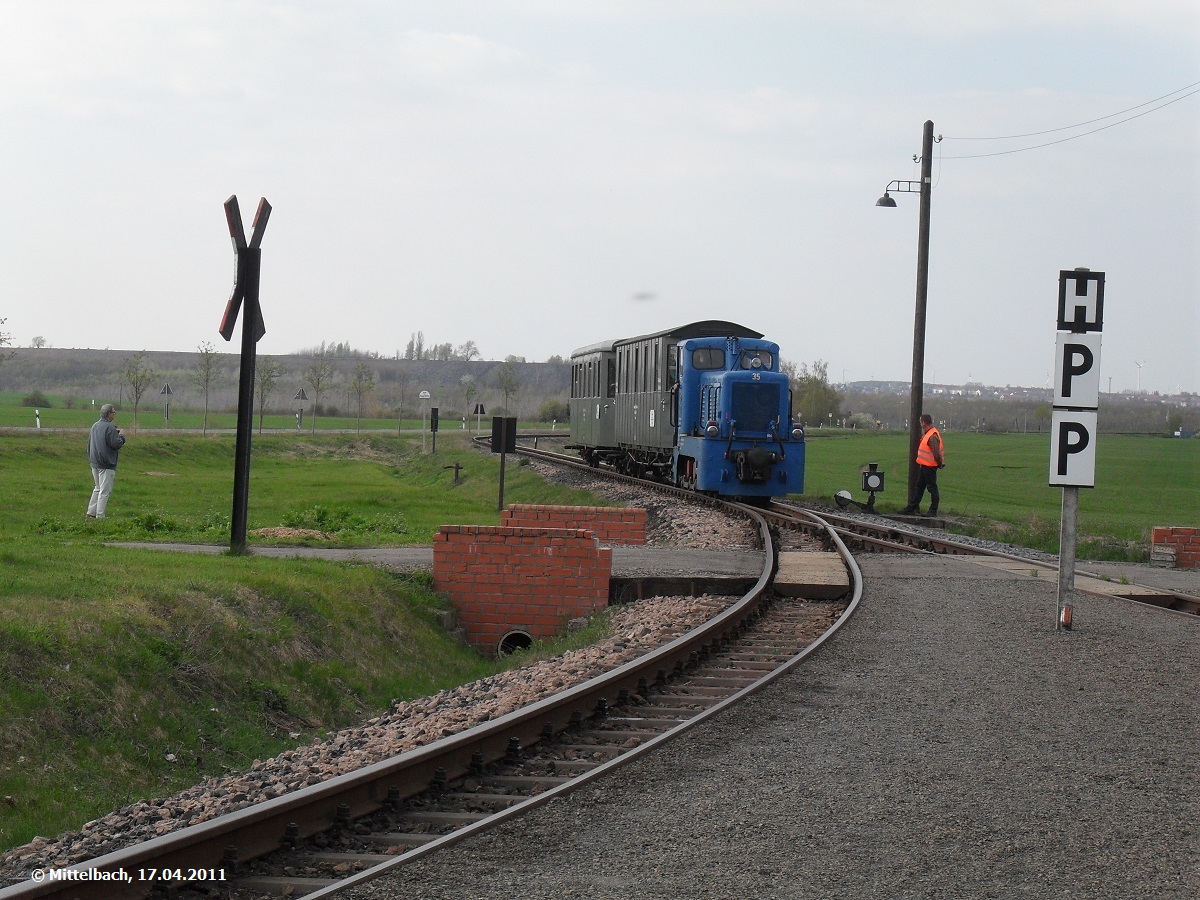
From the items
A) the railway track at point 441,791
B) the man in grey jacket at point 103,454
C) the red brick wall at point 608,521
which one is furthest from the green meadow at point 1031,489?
the man in grey jacket at point 103,454

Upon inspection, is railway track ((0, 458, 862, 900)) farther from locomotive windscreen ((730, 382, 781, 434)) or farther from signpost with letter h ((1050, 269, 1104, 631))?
locomotive windscreen ((730, 382, 781, 434))

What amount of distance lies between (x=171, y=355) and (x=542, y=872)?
159 meters

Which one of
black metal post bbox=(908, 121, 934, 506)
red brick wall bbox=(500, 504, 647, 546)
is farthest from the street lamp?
red brick wall bbox=(500, 504, 647, 546)

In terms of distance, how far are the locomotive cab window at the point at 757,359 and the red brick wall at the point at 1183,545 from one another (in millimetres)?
8637

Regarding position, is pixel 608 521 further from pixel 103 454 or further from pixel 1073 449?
pixel 1073 449

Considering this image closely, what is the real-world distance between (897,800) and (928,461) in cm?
1882

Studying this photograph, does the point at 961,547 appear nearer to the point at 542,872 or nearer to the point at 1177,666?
the point at 1177,666

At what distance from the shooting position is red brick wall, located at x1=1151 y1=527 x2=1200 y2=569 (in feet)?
57.5

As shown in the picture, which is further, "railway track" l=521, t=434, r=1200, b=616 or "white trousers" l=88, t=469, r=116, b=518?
"white trousers" l=88, t=469, r=116, b=518

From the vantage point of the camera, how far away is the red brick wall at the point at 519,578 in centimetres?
1223

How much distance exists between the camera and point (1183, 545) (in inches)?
691

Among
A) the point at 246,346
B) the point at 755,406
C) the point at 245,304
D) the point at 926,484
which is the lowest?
the point at 926,484

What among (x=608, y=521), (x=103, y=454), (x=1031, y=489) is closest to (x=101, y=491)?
(x=103, y=454)

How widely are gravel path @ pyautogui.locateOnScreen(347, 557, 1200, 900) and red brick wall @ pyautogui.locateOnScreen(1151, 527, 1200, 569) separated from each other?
9292 millimetres
